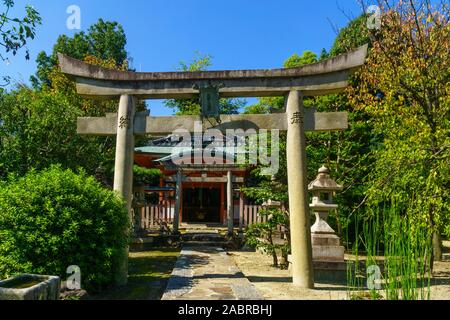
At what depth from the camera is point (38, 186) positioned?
5.48 meters

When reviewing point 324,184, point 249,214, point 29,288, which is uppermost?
point 324,184

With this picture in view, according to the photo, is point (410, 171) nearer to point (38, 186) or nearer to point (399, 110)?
point (399, 110)

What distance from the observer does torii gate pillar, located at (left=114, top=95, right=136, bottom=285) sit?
6613 mm

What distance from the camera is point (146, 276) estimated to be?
7602 millimetres

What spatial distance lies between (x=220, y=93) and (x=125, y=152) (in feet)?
7.47

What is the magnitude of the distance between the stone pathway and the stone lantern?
1.92m

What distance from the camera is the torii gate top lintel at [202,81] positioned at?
6.67 m

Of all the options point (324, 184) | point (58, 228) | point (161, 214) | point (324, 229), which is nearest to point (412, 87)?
point (324, 184)

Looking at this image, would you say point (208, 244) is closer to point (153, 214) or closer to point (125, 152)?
point (153, 214)

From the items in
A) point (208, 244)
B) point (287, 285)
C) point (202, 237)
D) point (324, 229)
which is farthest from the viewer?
point (202, 237)

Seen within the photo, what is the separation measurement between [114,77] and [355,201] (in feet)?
32.6

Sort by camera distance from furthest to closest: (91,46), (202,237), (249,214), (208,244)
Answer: (91,46)
(249,214)
(202,237)
(208,244)

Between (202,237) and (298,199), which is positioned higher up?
(298,199)
